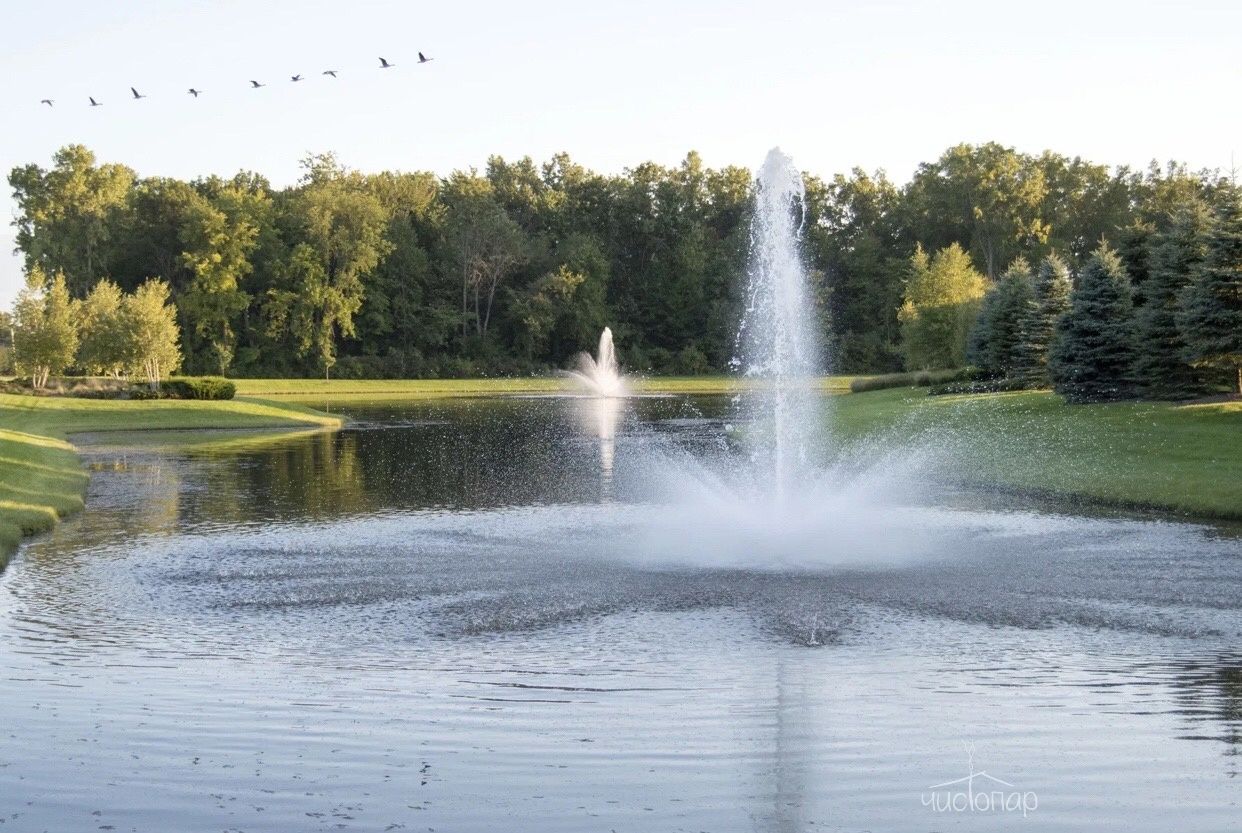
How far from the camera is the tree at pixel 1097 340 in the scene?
3984cm

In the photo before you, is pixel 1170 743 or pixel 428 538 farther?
pixel 428 538

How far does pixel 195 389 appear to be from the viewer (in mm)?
56688

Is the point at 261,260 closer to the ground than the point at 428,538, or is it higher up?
higher up

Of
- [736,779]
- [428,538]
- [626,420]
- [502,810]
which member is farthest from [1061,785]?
[626,420]

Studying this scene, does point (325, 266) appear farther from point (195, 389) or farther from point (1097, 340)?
point (1097, 340)

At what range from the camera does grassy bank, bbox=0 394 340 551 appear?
24153mm

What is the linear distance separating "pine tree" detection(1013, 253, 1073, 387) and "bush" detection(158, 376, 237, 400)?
107ft

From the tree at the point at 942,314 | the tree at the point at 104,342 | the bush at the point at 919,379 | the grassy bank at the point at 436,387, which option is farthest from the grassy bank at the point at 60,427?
the tree at the point at 942,314

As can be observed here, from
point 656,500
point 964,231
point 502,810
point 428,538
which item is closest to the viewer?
point 502,810

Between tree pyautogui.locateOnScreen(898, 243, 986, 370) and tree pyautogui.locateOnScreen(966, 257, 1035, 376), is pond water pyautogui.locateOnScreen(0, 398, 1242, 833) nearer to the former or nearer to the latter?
tree pyautogui.locateOnScreen(966, 257, 1035, 376)

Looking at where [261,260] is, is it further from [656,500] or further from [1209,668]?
[1209,668]

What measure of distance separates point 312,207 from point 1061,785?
308 feet

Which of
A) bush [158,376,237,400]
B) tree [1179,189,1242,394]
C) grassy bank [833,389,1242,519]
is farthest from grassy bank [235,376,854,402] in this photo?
tree [1179,189,1242,394]

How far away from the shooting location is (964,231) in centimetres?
10788
